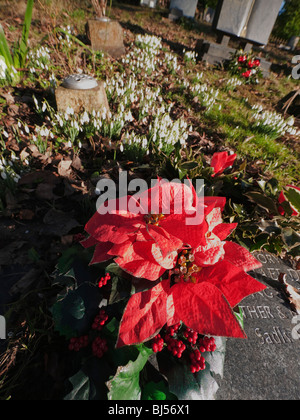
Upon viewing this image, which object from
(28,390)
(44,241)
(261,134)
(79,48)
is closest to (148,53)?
(79,48)

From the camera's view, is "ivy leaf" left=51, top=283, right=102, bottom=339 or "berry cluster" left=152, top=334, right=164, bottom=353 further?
"ivy leaf" left=51, top=283, right=102, bottom=339

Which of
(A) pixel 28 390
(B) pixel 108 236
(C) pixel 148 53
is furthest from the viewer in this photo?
(C) pixel 148 53

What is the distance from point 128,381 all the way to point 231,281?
1.86 feet

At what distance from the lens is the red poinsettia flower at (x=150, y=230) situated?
2.60 ft

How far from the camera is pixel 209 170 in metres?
1.64

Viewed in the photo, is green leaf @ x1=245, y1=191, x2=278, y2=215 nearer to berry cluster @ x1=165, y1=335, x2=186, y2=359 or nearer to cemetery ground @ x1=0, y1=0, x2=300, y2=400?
cemetery ground @ x1=0, y1=0, x2=300, y2=400

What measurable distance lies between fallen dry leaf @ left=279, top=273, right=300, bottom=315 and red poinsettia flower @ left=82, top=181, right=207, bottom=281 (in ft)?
3.24

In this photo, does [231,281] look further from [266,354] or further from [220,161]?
[220,161]

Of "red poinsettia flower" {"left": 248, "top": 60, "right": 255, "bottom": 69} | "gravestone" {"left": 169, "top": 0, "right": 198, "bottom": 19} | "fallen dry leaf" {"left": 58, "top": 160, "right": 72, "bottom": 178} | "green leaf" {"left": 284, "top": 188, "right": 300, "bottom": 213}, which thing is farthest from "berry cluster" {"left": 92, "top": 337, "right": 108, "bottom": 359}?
"gravestone" {"left": 169, "top": 0, "right": 198, "bottom": 19}

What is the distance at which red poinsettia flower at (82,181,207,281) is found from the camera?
794 millimetres

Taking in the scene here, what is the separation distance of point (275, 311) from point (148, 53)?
5944 mm

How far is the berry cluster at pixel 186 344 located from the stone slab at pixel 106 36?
5784 millimetres

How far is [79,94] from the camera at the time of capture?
107 inches
